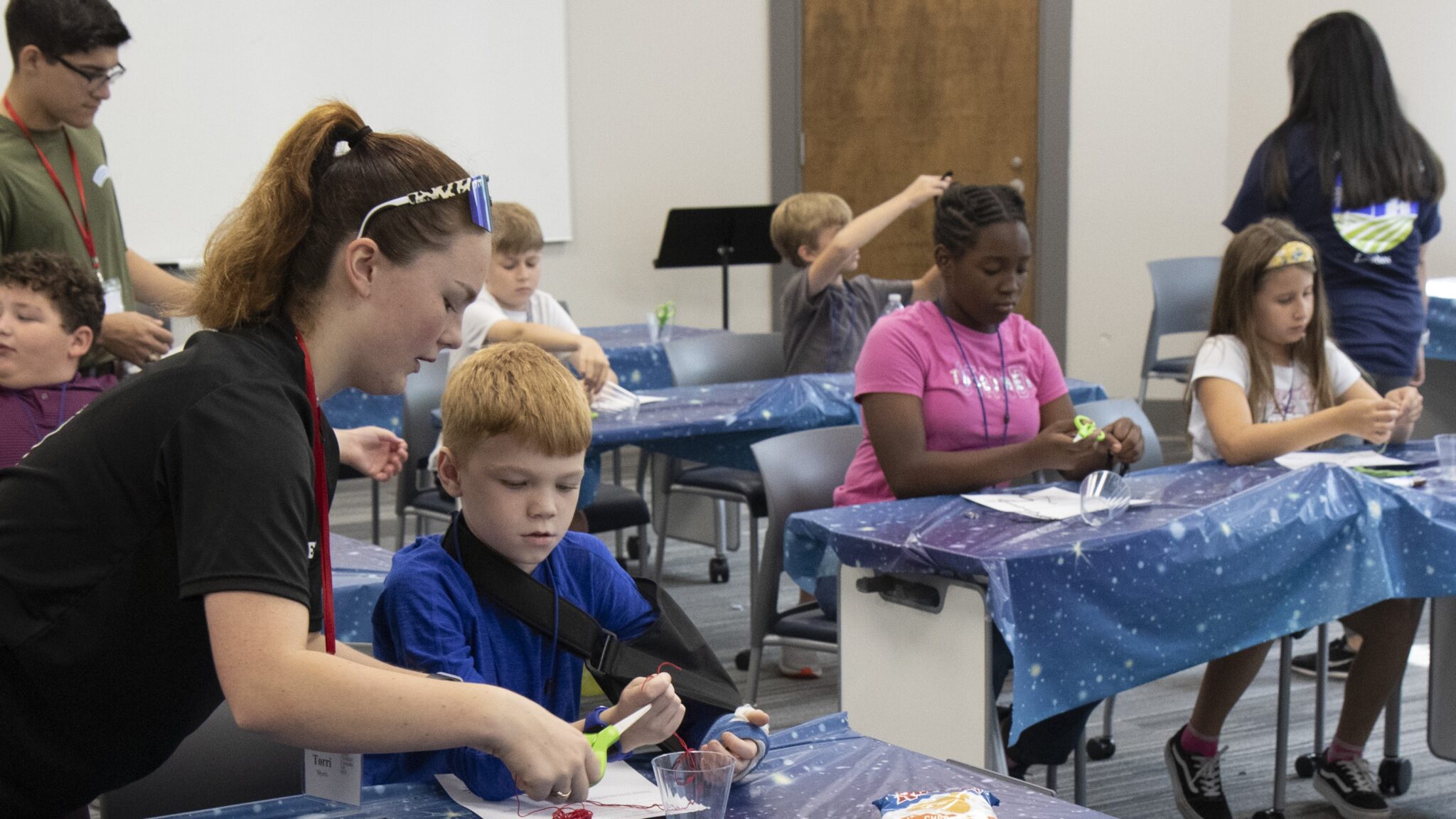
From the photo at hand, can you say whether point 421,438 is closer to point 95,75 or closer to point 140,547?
point 95,75

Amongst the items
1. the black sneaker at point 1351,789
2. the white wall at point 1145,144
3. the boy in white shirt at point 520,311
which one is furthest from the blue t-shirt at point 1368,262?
the white wall at point 1145,144

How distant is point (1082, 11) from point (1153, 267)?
1992 mm

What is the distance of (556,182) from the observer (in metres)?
7.35

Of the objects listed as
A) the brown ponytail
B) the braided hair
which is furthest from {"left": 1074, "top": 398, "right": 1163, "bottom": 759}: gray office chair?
the brown ponytail

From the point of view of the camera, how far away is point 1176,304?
235 inches

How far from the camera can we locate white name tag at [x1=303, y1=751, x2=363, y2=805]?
1226mm

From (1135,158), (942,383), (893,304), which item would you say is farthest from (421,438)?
(1135,158)

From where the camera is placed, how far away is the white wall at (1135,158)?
7324 mm

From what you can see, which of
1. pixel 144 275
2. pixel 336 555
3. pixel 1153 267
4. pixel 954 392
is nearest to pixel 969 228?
pixel 954 392

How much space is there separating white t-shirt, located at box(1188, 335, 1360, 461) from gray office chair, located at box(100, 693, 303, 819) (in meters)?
2.19

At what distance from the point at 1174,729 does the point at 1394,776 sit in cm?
56

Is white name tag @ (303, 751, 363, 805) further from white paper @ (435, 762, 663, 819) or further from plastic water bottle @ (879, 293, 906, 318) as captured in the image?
plastic water bottle @ (879, 293, 906, 318)

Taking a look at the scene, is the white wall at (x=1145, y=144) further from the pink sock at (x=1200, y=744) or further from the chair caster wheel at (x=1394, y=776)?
the pink sock at (x=1200, y=744)

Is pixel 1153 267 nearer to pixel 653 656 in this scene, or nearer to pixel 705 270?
pixel 705 270
